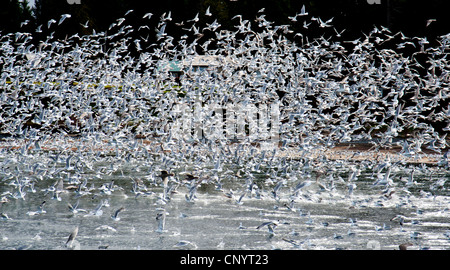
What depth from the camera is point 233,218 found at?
10.4m

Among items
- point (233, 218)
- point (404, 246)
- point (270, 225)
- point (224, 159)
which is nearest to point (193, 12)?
point (224, 159)

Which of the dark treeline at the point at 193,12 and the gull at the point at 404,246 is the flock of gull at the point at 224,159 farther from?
the dark treeline at the point at 193,12

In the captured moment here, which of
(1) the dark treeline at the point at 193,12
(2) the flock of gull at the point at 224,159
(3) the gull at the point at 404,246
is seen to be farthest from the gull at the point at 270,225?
(1) the dark treeline at the point at 193,12

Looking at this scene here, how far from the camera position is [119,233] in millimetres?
9258

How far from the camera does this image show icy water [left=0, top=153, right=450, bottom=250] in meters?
8.74

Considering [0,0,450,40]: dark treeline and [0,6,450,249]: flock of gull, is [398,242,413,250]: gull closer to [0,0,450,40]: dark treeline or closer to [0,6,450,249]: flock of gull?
[0,6,450,249]: flock of gull

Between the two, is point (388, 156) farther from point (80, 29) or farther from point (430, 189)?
point (80, 29)

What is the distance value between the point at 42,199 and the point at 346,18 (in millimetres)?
25218

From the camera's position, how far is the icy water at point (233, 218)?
8742 millimetres

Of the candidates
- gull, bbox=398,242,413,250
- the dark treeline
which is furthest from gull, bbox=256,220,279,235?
the dark treeline

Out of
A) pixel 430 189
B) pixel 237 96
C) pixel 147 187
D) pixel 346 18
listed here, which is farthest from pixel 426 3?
pixel 147 187

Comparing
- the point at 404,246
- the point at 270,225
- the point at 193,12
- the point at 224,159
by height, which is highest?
the point at 404,246

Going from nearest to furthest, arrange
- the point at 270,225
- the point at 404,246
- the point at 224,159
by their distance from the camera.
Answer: the point at 404,246 < the point at 270,225 < the point at 224,159

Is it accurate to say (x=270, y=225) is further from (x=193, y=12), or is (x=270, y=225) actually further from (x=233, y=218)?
(x=193, y=12)
